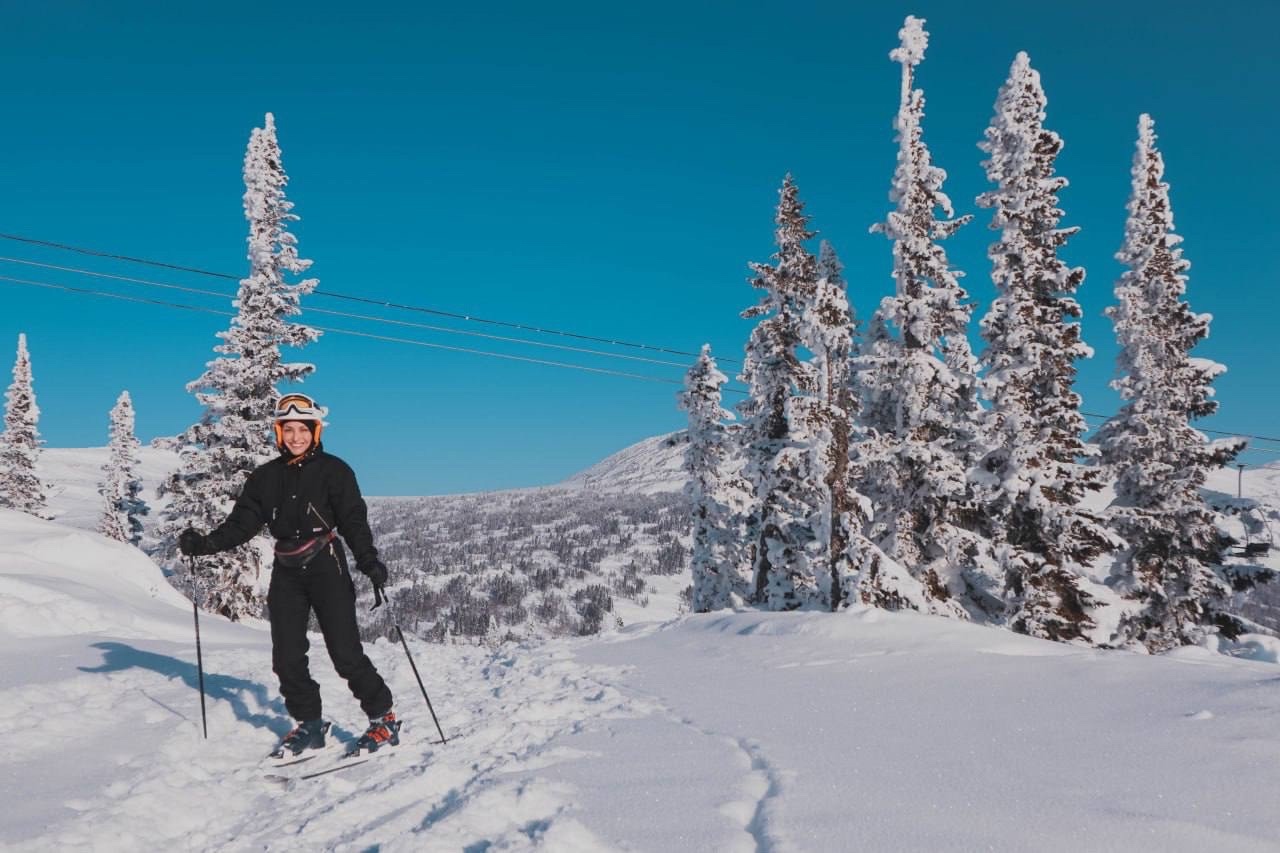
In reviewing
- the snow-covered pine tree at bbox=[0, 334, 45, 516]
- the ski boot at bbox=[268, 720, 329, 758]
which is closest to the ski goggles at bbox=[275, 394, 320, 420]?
the ski boot at bbox=[268, 720, 329, 758]

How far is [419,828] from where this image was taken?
12.6ft

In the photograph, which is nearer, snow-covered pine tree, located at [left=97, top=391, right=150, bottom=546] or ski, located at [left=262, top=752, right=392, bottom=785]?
ski, located at [left=262, top=752, right=392, bottom=785]

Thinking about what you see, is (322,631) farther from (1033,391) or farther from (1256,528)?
A: (1256,528)

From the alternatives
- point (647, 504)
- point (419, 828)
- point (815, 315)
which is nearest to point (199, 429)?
point (815, 315)

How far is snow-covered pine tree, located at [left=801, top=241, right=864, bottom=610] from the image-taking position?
64.1 ft

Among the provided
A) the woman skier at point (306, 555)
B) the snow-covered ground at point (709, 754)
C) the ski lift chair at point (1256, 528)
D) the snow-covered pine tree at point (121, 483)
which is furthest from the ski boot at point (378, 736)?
the snow-covered pine tree at point (121, 483)

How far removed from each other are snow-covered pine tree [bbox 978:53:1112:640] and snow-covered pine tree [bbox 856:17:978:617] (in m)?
0.98

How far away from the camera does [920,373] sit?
1970 centimetres

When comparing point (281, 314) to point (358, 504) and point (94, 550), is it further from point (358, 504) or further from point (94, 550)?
point (358, 504)

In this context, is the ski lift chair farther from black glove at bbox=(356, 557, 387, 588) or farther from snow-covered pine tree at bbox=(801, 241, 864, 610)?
black glove at bbox=(356, 557, 387, 588)

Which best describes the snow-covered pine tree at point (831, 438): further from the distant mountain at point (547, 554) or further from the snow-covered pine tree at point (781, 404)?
the distant mountain at point (547, 554)

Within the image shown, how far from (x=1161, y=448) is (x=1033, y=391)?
4.84 m

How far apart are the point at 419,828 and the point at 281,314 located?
78.8 ft

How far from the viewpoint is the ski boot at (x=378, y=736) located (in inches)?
217
